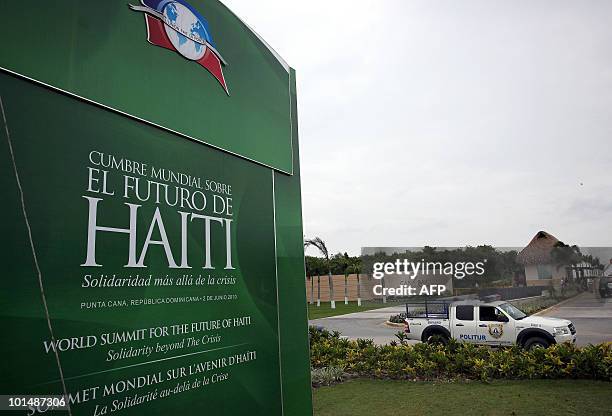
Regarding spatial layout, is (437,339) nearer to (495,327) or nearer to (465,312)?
(465,312)

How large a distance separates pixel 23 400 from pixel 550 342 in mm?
12010

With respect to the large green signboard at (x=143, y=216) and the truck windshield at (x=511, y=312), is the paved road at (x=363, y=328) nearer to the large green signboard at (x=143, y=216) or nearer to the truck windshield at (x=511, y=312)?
the truck windshield at (x=511, y=312)

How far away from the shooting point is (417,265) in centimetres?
3272

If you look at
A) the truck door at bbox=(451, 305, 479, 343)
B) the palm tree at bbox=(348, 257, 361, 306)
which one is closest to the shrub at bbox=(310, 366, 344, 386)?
the truck door at bbox=(451, 305, 479, 343)

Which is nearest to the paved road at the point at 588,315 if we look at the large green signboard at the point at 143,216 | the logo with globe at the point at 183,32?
the large green signboard at the point at 143,216

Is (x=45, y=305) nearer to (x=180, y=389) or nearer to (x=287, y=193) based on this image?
(x=180, y=389)

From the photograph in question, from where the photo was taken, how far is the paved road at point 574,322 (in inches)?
663

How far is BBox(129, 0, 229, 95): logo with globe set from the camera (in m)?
3.18

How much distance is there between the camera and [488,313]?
12492mm

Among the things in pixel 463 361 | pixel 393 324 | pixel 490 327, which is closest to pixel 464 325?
pixel 490 327

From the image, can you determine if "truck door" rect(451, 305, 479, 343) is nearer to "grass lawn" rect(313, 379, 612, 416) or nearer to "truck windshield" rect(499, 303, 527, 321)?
"truck windshield" rect(499, 303, 527, 321)

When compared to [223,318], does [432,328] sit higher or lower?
lower

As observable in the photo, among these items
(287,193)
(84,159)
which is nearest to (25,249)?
(84,159)

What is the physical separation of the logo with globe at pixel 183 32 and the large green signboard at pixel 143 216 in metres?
0.01
